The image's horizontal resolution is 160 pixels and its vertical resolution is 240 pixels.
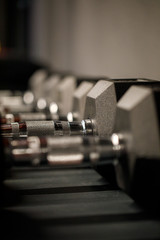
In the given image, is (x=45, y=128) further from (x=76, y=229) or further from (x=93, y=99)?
(x=76, y=229)

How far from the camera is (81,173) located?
1.86 ft

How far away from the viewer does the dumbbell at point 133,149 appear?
395 mm

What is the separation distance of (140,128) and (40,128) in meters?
0.19

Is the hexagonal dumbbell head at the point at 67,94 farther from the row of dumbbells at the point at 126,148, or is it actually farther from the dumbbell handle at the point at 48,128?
the row of dumbbells at the point at 126,148

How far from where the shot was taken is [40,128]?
55 cm

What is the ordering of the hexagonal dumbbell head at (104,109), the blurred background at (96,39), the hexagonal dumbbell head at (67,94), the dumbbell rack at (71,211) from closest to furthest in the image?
the dumbbell rack at (71,211) < the hexagonal dumbbell head at (104,109) < the blurred background at (96,39) < the hexagonal dumbbell head at (67,94)

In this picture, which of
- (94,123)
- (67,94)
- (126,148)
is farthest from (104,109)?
(67,94)

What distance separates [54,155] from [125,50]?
46 centimetres

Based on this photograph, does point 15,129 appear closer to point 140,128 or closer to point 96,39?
point 140,128

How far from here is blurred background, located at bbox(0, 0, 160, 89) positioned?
2.27 feet

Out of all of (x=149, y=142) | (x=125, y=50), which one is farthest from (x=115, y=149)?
(x=125, y=50)

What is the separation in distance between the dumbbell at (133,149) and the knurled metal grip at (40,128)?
0.13 m

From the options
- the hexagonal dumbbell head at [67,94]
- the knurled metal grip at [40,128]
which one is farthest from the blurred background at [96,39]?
the knurled metal grip at [40,128]

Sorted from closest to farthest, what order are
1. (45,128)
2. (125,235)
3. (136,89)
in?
(125,235), (136,89), (45,128)
